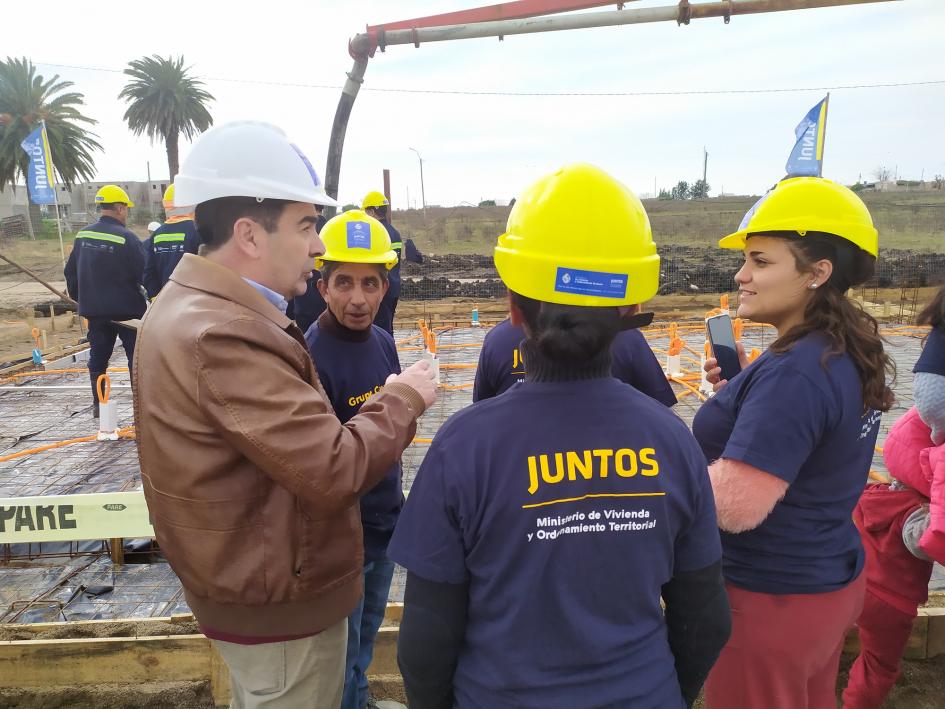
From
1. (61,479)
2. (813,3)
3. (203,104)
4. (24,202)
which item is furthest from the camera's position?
(24,202)

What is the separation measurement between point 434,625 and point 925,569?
2172 millimetres

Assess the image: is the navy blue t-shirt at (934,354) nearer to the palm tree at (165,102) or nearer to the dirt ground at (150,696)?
the dirt ground at (150,696)

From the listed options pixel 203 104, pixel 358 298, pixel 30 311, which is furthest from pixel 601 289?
pixel 203 104

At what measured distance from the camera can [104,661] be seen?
2975 mm

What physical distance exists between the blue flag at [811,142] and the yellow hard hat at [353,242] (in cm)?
987

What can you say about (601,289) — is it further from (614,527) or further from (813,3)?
(813,3)

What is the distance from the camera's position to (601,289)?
4.29ft

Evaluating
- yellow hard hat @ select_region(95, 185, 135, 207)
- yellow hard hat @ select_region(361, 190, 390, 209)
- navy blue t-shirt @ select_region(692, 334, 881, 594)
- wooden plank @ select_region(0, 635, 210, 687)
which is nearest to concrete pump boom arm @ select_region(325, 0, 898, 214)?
yellow hard hat @ select_region(361, 190, 390, 209)

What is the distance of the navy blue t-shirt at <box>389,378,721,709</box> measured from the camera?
1261 millimetres

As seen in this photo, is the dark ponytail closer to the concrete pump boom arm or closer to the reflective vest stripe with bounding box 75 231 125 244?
the reflective vest stripe with bounding box 75 231 125 244

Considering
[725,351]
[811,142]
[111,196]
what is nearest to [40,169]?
[111,196]

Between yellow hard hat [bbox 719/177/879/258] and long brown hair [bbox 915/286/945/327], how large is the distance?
0.48 metres

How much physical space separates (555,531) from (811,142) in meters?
12.1

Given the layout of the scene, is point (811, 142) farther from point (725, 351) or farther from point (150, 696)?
point (150, 696)
